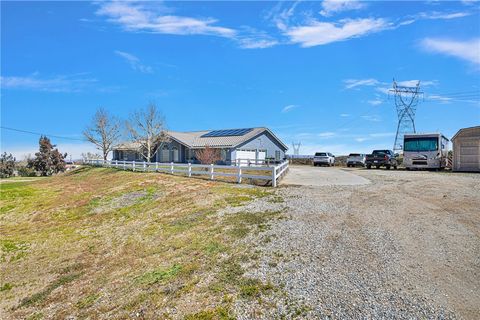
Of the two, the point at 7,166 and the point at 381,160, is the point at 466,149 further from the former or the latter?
the point at 7,166

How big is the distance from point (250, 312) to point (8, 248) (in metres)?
11.1

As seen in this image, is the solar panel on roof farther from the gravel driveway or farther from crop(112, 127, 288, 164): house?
the gravel driveway

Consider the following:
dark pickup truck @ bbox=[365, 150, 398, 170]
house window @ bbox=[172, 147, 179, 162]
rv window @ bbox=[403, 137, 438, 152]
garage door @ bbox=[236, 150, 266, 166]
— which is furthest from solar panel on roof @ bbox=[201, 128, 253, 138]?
rv window @ bbox=[403, 137, 438, 152]

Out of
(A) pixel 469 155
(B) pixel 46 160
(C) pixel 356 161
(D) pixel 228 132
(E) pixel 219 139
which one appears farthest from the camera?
Result: (B) pixel 46 160

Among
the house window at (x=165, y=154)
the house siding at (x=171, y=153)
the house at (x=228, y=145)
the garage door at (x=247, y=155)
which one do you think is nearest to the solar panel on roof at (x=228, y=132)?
the house at (x=228, y=145)

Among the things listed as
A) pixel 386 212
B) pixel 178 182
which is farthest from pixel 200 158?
pixel 386 212

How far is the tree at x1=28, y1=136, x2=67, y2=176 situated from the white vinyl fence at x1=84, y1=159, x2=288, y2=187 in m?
11.4

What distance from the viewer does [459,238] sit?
7.92 m

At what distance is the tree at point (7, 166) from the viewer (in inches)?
2111

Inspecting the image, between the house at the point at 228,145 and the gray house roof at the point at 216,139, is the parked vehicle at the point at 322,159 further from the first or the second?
the gray house roof at the point at 216,139

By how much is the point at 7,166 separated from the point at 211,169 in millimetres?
50521

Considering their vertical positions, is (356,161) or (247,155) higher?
(247,155)

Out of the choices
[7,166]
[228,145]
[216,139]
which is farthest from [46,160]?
[228,145]

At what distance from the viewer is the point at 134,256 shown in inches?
357
